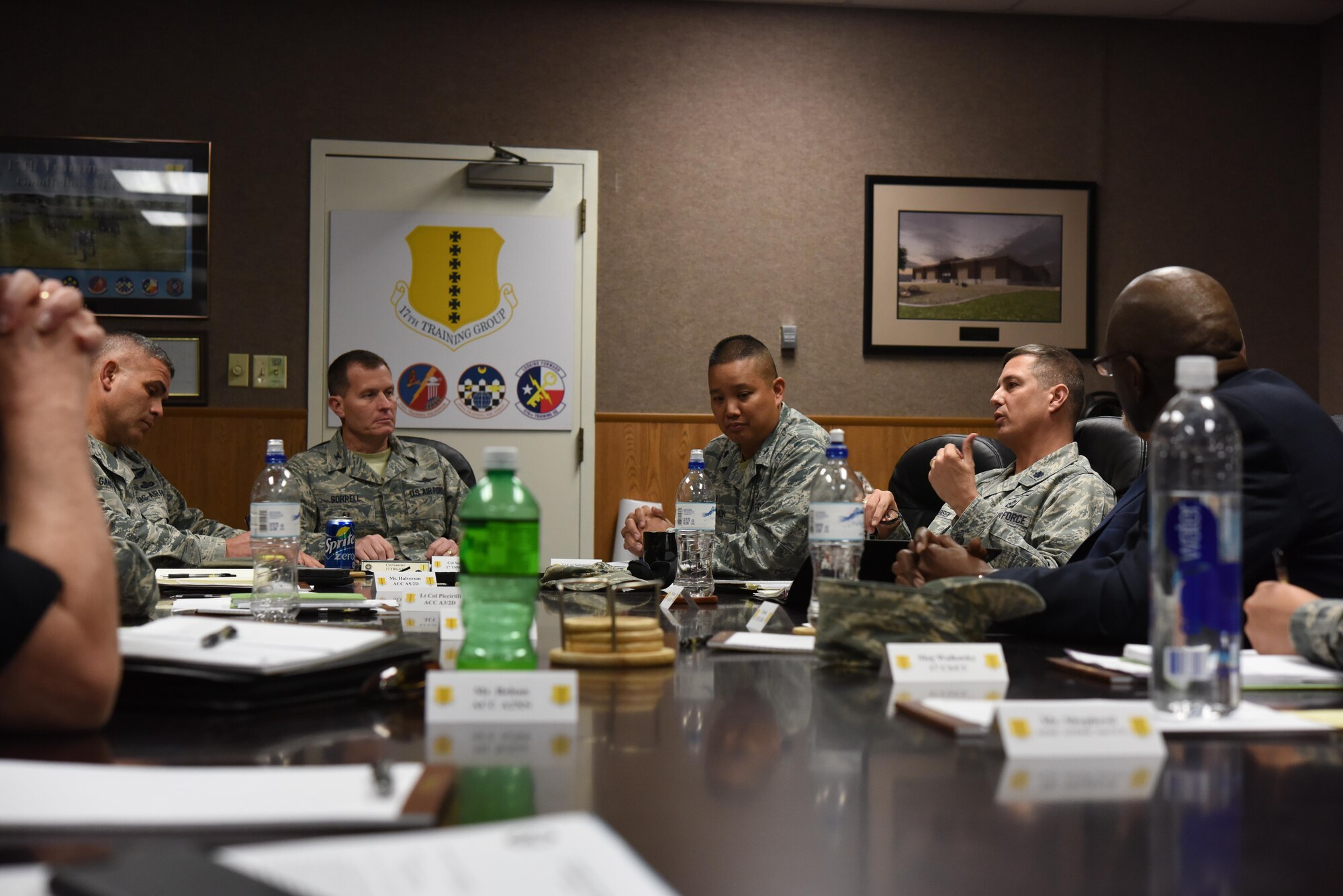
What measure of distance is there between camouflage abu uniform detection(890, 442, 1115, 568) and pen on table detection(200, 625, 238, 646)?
1.77 meters

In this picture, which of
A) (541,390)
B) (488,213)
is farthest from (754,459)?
(488,213)

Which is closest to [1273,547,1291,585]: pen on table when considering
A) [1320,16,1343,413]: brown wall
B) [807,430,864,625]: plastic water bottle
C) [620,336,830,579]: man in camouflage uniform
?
[807,430,864,625]: plastic water bottle

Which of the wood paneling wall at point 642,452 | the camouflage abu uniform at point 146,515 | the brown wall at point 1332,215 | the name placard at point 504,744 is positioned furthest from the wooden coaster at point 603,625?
the brown wall at point 1332,215

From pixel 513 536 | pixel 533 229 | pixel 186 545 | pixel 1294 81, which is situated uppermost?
pixel 1294 81

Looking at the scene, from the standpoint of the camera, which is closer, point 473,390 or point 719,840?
point 719,840

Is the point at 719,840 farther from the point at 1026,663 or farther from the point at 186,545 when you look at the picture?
the point at 186,545

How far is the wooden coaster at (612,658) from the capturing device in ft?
4.15

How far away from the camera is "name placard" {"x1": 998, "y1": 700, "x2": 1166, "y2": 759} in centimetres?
86

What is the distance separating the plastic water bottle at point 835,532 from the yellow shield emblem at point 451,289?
285 cm

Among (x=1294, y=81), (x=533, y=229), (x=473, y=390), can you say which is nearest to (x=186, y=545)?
(x=473, y=390)

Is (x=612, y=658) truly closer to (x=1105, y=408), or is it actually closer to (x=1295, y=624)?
(x=1295, y=624)

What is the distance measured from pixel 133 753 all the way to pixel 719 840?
45 cm

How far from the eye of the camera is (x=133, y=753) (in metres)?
0.82

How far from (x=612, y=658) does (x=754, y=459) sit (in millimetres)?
2106
